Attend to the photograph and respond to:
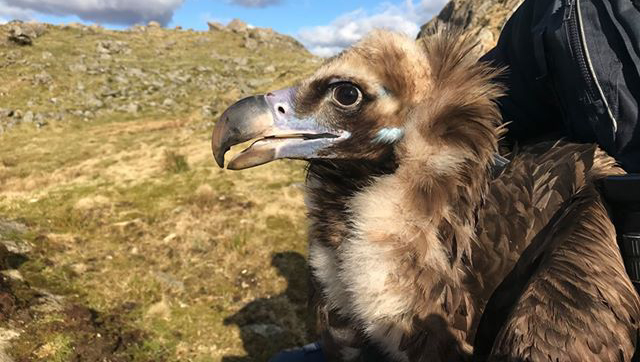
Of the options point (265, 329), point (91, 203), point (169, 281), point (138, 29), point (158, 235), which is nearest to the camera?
point (265, 329)

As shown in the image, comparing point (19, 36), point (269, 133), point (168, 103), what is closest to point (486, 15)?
point (168, 103)

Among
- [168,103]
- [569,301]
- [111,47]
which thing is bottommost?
[569,301]

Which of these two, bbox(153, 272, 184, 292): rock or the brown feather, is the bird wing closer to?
the brown feather

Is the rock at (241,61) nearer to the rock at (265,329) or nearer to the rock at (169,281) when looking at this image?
the rock at (169,281)

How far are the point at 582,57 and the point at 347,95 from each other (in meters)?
1.19

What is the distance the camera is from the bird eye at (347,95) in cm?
280

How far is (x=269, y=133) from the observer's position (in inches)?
112

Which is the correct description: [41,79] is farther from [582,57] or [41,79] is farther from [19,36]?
[582,57]

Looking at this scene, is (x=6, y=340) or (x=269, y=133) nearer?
(x=269, y=133)

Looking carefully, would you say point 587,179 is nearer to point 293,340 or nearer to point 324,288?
point 324,288

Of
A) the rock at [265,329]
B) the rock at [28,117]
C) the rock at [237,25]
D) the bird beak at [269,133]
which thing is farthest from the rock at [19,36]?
the bird beak at [269,133]

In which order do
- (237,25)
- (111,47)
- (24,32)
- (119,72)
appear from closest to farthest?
(119,72)
(24,32)
(111,47)
(237,25)

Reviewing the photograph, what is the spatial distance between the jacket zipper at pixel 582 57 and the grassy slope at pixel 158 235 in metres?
1.70

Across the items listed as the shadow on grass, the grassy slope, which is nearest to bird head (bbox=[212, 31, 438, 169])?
the grassy slope
